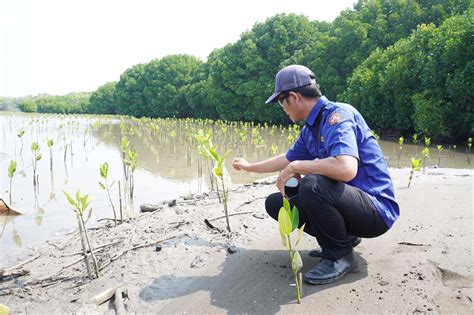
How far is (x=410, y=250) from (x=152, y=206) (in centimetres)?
359

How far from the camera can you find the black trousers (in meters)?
2.48

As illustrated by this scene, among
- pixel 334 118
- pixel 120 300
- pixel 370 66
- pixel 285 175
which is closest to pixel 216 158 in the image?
pixel 285 175

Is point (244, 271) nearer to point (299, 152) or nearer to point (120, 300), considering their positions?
point (120, 300)

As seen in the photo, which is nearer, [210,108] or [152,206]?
[152,206]

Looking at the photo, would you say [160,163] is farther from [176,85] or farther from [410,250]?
[176,85]

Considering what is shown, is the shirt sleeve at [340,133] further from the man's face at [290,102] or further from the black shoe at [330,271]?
the black shoe at [330,271]

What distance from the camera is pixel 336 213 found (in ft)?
8.24

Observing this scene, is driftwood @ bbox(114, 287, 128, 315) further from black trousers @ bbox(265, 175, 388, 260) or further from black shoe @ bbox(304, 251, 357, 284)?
black trousers @ bbox(265, 175, 388, 260)

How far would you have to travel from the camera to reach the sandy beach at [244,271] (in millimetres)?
2389

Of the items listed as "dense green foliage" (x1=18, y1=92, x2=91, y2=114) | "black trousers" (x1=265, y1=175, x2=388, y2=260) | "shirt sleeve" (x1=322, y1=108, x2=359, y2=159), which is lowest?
"black trousers" (x1=265, y1=175, x2=388, y2=260)

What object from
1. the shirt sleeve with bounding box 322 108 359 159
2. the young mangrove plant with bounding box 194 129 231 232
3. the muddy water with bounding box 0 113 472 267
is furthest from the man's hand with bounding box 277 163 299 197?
the muddy water with bounding box 0 113 472 267

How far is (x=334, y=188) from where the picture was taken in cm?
249

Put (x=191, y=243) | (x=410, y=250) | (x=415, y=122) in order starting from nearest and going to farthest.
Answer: (x=410, y=250) < (x=191, y=243) < (x=415, y=122)

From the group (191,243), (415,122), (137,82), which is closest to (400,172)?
(191,243)
